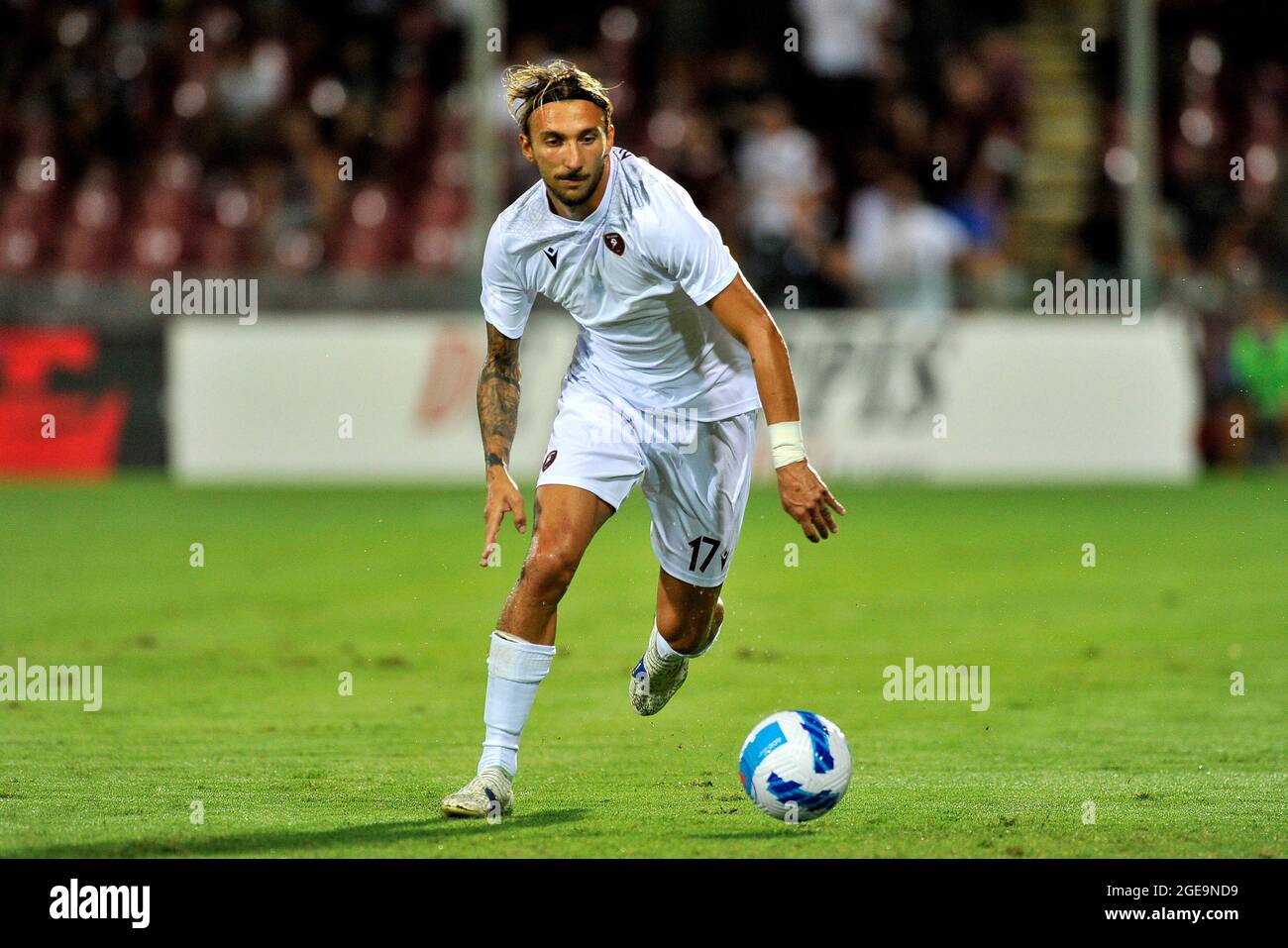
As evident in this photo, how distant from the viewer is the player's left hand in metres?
5.91

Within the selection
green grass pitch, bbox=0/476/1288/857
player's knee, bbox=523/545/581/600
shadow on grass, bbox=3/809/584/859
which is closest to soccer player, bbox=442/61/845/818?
player's knee, bbox=523/545/581/600

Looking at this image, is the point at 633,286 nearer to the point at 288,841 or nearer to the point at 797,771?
the point at 797,771

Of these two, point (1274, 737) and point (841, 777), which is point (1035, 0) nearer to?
point (1274, 737)

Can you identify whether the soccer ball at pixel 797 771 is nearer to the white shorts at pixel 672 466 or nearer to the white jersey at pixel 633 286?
the white shorts at pixel 672 466

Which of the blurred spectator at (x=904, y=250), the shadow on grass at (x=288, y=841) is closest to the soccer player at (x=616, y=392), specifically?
the shadow on grass at (x=288, y=841)

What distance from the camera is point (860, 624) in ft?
34.9

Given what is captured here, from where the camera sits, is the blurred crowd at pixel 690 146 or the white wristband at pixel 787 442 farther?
the blurred crowd at pixel 690 146

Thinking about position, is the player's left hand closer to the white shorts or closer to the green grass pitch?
the white shorts

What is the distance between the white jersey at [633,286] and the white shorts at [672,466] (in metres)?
0.07

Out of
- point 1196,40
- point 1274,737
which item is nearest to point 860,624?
point 1274,737

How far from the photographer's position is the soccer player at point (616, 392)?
622 centimetres

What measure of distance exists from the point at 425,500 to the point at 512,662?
10.7 meters

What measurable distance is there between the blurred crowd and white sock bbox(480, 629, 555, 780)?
1160cm

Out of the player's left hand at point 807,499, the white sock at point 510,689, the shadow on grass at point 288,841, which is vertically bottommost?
the shadow on grass at point 288,841
